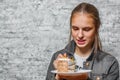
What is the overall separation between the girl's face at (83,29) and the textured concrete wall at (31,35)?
508 millimetres

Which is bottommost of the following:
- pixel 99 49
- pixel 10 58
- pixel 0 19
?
pixel 10 58

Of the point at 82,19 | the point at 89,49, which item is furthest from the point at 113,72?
the point at 82,19

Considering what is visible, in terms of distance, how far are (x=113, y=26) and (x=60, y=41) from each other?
1.09 ft

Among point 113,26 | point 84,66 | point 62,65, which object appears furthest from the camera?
point 113,26

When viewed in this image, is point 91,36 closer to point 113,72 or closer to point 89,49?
point 89,49

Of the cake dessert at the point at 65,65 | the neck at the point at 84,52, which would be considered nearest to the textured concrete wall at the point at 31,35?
the neck at the point at 84,52

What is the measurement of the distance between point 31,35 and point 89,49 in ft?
1.96

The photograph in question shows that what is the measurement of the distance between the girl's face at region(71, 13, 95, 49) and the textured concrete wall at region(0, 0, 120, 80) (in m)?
0.51

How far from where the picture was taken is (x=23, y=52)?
1966mm

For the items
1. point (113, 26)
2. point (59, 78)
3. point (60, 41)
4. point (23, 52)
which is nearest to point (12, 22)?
point (23, 52)

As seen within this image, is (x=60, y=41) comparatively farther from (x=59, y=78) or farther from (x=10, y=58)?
(x=59, y=78)

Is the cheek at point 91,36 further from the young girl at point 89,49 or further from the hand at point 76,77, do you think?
the hand at point 76,77

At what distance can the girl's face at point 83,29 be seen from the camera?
1363 mm

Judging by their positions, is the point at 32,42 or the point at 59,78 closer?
the point at 59,78
